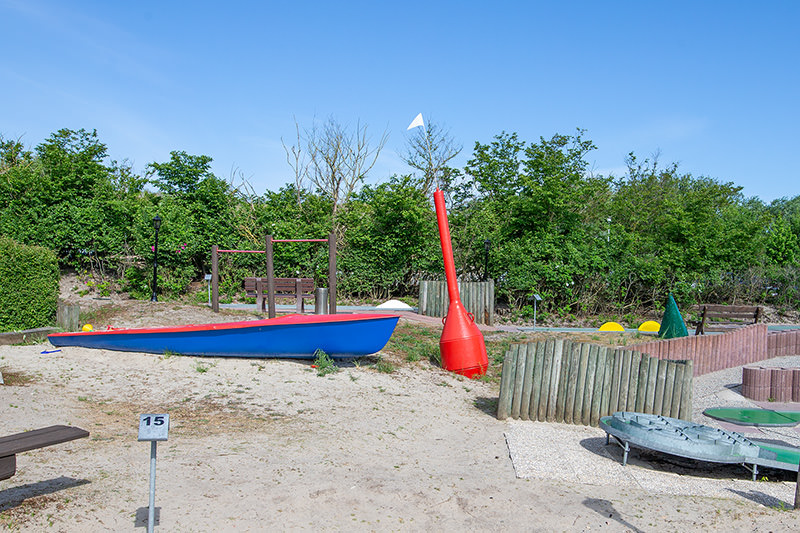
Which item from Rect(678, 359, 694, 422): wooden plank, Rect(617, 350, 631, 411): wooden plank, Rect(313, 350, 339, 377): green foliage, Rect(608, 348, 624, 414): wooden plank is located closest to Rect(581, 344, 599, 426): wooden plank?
Rect(608, 348, 624, 414): wooden plank

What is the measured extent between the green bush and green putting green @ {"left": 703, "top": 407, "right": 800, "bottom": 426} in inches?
480

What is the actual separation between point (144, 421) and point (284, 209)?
19.2 m

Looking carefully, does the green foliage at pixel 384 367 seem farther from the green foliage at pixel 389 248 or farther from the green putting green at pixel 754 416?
the green foliage at pixel 389 248

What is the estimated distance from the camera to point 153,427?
152 inches

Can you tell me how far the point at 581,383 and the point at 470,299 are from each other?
378 inches

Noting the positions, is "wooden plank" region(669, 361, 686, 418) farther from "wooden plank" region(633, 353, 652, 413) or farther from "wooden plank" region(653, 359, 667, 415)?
"wooden plank" region(633, 353, 652, 413)

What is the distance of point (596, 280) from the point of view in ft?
65.5

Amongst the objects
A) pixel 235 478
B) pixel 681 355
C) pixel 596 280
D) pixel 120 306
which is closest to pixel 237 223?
pixel 120 306

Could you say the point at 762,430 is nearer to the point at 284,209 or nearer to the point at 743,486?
the point at 743,486

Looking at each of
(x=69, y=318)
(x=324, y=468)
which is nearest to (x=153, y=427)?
(x=324, y=468)

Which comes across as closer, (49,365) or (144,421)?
(144,421)

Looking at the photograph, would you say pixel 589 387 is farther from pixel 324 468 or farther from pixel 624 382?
pixel 324 468

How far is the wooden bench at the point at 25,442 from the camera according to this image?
13.3 feet

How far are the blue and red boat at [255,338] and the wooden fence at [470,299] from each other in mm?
7618
